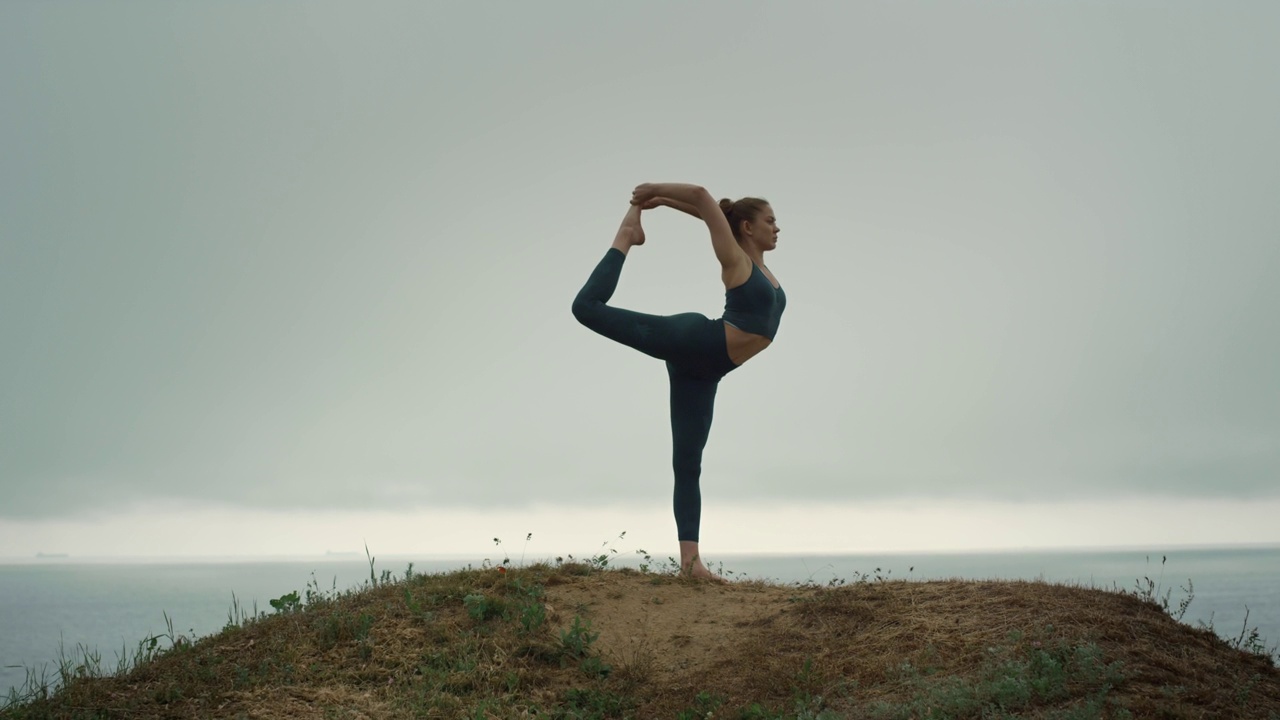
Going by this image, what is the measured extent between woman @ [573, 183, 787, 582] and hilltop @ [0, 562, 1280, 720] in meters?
1.28

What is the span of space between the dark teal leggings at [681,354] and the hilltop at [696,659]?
1.14 metres

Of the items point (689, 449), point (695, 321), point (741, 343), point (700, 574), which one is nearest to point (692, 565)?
point (700, 574)

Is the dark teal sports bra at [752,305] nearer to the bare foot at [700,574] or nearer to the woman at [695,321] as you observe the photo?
the woman at [695,321]

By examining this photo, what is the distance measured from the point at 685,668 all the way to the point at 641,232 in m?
4.28

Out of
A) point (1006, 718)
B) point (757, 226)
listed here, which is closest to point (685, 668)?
point (1006, 718)

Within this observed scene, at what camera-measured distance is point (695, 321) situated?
952cm

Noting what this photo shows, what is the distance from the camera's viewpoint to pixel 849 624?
7.91 meters

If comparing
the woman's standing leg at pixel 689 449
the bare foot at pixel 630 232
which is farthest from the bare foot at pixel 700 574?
the bare foot at pixel 630 232

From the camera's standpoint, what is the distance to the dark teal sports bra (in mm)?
9438

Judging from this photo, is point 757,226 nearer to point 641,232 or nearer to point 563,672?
point 641,232

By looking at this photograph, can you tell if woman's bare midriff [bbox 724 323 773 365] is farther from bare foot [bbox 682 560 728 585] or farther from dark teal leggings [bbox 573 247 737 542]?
bare foot [bbox 682 560 728 585]

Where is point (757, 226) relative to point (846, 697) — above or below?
above

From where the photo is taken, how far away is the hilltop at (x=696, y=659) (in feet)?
20.4

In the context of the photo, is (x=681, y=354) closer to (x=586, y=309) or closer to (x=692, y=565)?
(x=586, y=309)
